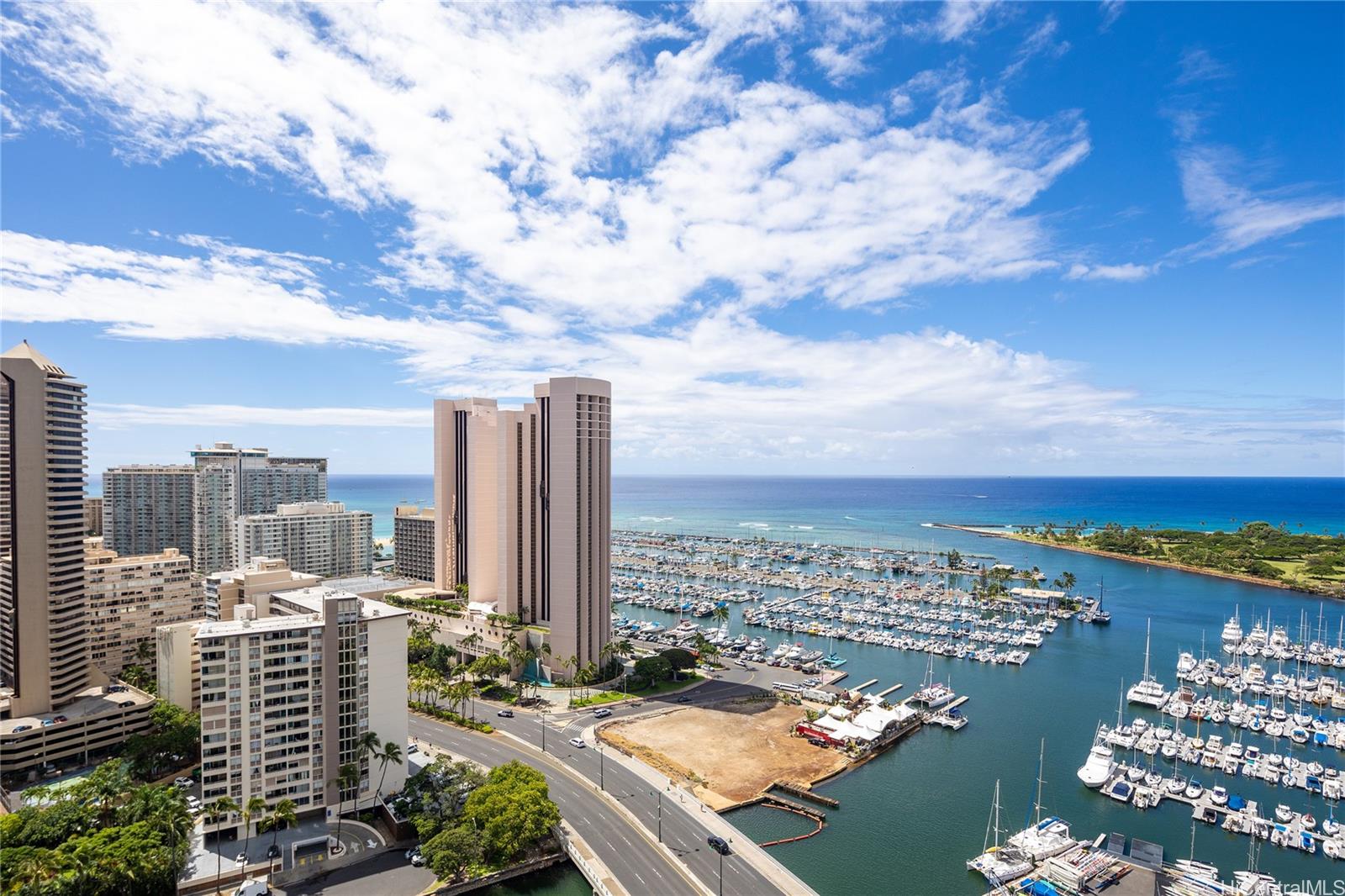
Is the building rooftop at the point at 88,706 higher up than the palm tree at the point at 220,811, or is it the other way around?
the building rooftop at the point at 88,706

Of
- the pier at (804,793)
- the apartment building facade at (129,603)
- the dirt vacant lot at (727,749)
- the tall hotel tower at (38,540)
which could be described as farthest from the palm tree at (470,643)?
the pier at (804,793)

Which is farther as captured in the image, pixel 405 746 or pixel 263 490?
pixel 263 490

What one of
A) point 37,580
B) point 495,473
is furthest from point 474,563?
point 37,580

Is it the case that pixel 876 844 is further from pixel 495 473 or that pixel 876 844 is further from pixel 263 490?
pixel 263 490

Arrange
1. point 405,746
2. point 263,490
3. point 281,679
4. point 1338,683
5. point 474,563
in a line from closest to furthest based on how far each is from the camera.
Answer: point 281,679 < point 405,746 < point 1338,683 < point 474,563 < point 263,490

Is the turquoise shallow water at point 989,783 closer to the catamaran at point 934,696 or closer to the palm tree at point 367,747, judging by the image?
the catamaran at point 934,696

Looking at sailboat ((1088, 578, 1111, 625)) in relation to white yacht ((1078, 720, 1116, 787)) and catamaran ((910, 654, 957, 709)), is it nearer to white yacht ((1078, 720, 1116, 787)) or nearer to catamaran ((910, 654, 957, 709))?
catamaran ((910, 654, 957, 709))

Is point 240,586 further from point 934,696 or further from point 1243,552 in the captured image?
point 1243,552
